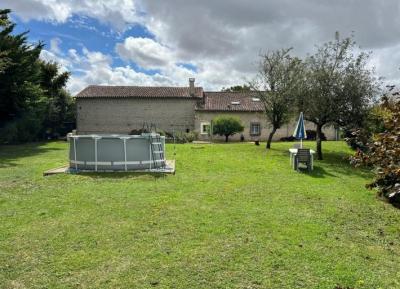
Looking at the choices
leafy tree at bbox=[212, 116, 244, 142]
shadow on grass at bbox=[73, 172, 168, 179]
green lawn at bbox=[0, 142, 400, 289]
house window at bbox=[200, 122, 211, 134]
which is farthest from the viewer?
house window at bbox=[200, 122, 211, 134]

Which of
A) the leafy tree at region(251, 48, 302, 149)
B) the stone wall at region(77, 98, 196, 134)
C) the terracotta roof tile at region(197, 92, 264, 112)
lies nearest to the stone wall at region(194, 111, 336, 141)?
the terracotta roof tile at region(197, 92, 264, 112)

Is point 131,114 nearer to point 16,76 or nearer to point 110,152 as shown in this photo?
point 16,76

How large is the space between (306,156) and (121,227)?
986cm

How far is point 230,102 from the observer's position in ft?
133

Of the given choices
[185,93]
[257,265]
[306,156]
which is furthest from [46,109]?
[257,265]

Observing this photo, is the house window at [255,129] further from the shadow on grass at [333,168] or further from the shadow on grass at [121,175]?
the shadow on grass at [121,175]

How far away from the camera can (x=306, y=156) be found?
14.9 metres

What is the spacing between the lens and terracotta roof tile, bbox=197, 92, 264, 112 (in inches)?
1538

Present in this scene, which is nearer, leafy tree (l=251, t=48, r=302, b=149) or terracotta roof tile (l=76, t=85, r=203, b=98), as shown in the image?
leafy tree (l=251, t=48, r=302, b=149)

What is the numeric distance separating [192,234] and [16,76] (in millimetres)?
22988

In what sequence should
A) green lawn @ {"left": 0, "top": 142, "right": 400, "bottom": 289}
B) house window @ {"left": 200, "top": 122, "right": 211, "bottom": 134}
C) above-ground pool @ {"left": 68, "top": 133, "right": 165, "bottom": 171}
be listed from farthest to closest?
1. house window @ {"left": 200, "top": 122, "right": 211, "bottom": 134}
2. above-ground pool @ {"left": 68, "top": 133, "right": 165, "bottom": 171}
3. green lawn @ {"left": 0, "top": 142, "right": 400, "bottom": 289}

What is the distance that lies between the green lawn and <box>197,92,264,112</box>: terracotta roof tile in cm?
2735

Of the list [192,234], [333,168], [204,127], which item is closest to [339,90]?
[333,168]

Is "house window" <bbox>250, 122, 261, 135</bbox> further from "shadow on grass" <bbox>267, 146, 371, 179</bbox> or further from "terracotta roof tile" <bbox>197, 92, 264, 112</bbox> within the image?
"shadow on grass" <bbox>267, 146, 371, 179</bbox>
